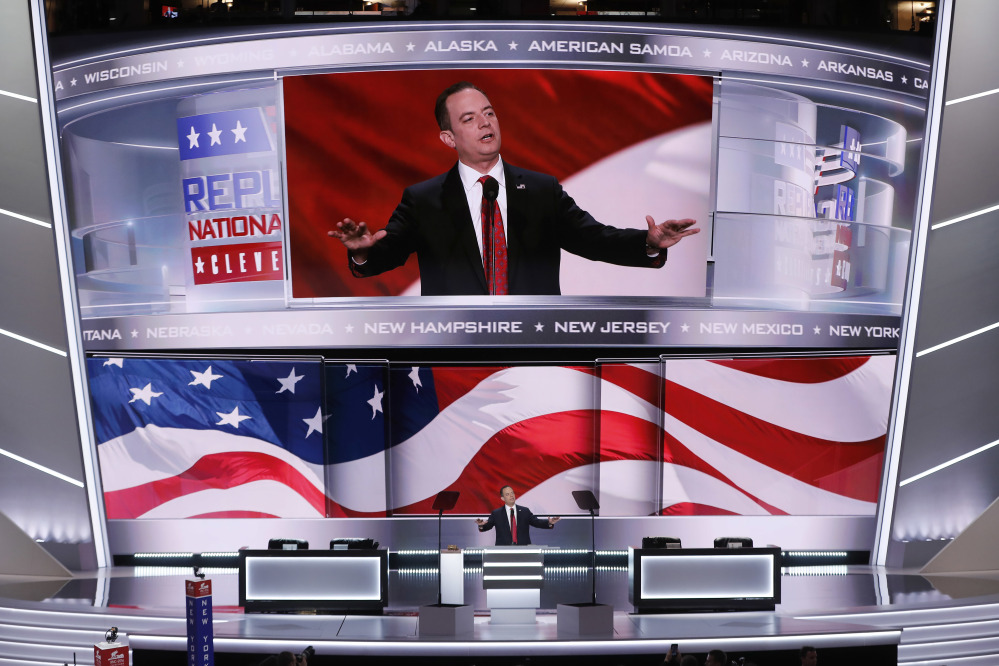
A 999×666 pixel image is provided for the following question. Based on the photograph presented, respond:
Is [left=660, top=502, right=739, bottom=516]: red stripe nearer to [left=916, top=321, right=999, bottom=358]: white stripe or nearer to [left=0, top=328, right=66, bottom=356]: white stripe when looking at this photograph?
[left=916, top=321, right=999, bottom=358]: white stripe

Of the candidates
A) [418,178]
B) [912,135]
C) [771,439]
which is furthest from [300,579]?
[912,135]

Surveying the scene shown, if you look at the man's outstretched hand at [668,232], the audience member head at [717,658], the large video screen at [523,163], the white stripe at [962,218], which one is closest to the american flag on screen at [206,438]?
the large video screen at [523,163]

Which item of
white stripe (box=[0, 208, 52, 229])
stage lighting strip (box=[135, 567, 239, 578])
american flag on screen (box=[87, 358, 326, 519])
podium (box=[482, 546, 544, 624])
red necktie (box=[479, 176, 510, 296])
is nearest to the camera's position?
podium (box=[482, 546, 544, 624])

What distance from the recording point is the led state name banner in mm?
13930

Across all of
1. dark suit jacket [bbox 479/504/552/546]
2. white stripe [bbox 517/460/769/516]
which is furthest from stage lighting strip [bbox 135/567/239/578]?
white stripe [bbox 517/460/769/516]

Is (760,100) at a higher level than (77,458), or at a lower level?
higher

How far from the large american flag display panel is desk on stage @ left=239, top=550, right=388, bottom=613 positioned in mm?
2953

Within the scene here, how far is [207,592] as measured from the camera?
28.1 feet

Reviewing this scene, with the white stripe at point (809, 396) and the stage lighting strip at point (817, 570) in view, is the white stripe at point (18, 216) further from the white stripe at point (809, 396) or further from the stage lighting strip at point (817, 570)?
the stage lighting strip at point (817, 570)

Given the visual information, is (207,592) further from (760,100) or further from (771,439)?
(760,100)

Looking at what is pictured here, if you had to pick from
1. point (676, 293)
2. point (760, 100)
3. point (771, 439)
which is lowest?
point (771, 439)

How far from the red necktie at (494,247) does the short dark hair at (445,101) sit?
2.98ft

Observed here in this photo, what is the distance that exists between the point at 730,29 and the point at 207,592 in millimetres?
10064

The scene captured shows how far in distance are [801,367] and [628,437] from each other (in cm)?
266
